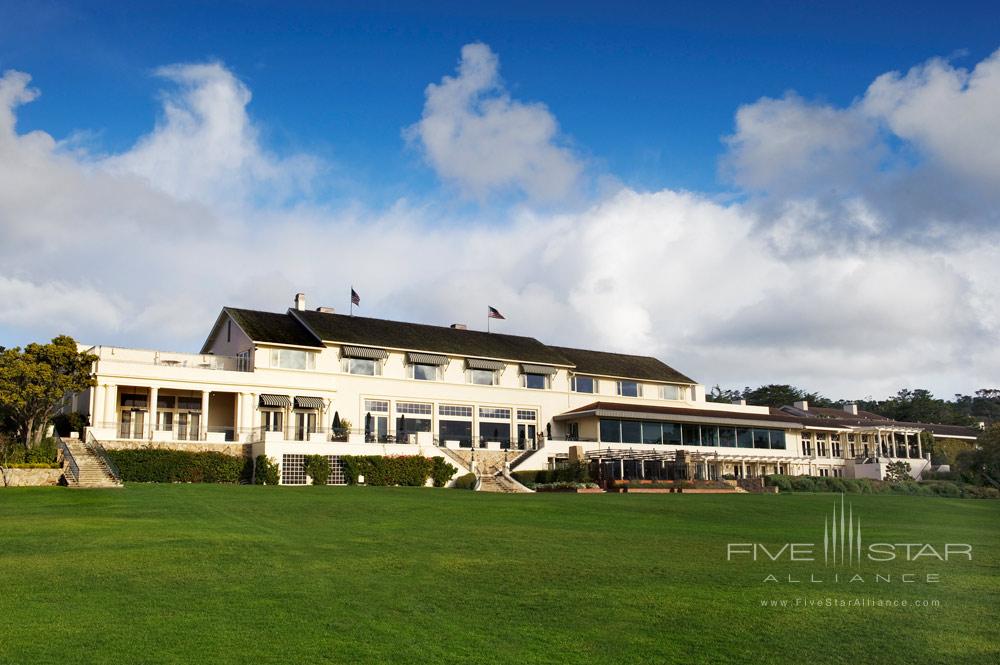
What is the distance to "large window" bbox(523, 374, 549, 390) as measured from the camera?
5897 cm

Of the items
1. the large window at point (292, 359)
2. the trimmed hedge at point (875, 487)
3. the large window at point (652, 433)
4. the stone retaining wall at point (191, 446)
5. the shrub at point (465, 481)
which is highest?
the large window at point (292, 359)

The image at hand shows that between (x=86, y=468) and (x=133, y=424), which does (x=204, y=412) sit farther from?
(x=86, y=468)

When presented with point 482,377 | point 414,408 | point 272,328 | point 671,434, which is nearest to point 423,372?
point 414,408

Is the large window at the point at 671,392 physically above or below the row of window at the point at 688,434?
above

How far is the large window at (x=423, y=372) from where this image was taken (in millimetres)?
54625

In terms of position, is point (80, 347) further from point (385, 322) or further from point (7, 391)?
point (385, 322)

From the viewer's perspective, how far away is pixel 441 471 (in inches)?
1820

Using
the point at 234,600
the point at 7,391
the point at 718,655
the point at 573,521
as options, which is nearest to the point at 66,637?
the point at 234,600

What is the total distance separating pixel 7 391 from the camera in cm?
3706

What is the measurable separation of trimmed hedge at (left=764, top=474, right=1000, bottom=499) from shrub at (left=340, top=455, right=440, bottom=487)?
19.5 m

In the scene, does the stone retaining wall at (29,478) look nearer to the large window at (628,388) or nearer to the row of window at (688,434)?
the row of window at (688,434)

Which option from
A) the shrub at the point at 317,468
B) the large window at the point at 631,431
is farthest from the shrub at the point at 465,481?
the large window at the point at 631,431

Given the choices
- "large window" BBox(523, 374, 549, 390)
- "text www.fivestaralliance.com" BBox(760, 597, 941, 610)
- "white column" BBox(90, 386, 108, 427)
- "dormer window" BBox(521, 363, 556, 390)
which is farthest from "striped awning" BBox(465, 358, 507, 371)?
"text www.fivestaralliance.com" BBox(760, 597, 941, 610)

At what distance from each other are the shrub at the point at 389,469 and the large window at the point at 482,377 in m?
11.5
